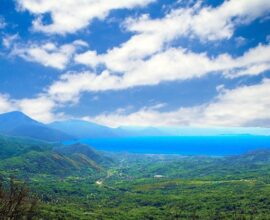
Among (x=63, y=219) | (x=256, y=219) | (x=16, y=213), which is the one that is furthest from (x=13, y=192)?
(x=256, y=219)

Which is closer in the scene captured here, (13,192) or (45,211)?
(13,192)

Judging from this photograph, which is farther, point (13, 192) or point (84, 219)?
point (84, 219)

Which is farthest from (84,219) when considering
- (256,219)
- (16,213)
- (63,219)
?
(16,213)

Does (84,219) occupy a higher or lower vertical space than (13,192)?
lower

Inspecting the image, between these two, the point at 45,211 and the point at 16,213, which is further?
the point at 45,211

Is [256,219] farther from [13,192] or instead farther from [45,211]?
[13,192]

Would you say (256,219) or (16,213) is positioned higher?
(16,213)

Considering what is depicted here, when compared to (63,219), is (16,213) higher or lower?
higher

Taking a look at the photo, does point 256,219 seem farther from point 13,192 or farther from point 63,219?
point 13,192
